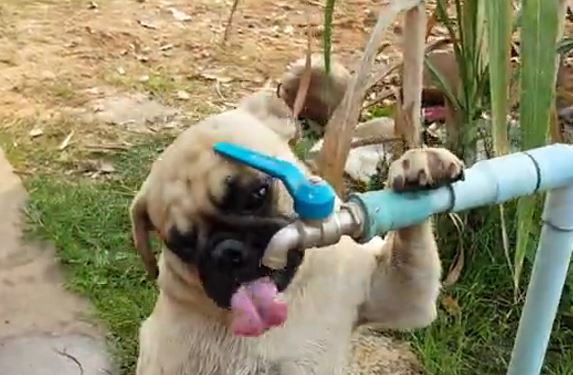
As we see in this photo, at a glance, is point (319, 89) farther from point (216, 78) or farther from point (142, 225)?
point (142, 225)

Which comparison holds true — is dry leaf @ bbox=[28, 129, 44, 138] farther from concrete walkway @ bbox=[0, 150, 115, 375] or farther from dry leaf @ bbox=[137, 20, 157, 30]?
dry leaf @ bbox=[137, 20, 157, 30]

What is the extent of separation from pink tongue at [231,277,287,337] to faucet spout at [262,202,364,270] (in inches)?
11.6

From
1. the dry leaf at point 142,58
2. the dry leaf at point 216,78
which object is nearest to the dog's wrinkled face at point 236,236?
the dry leaf at point 216,78

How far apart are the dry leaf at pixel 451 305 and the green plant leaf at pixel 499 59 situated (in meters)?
1.00

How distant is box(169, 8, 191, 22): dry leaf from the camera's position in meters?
4.88

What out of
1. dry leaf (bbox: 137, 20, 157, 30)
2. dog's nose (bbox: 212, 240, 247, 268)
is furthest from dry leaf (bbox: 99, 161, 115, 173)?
dog's nose (bbox: 212, 240, 247, 268)

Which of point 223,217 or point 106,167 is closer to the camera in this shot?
point 223,217

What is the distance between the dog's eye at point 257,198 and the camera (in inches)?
79.1

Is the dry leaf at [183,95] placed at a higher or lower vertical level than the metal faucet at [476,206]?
lower

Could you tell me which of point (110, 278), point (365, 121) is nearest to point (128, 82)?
point (365, 121)

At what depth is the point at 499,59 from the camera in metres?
2.00

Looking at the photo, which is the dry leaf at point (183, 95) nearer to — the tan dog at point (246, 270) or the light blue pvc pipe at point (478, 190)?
the tan dog at point (246, 270)

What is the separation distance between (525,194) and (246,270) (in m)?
0.47

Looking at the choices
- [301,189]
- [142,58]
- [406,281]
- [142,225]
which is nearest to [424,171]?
[301,189]
